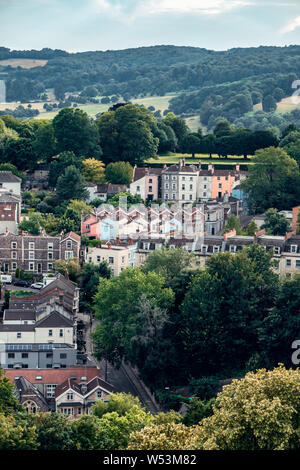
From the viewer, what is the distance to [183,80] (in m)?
162

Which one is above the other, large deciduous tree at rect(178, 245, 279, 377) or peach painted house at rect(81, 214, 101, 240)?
peach painted house at rect(81, 214, 101, 240)

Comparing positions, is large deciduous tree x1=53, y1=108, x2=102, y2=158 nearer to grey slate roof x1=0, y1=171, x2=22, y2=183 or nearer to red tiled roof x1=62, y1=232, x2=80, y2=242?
grey slate roof x1=0, y1=171, x2=22, y2=183

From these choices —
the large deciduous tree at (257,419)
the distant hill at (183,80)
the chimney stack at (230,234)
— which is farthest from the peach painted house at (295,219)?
the distant hill at (183,80)

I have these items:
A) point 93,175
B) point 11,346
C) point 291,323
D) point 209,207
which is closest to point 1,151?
point 93,175

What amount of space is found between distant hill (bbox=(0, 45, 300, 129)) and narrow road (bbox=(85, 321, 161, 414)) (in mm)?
75095

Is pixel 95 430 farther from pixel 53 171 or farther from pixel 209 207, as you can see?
pixel 53 171

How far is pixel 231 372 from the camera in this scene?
41.2 meters

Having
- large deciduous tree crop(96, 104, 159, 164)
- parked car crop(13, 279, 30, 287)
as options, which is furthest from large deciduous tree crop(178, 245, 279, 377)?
large deciduous tree crop(96, 104, 159, 164)

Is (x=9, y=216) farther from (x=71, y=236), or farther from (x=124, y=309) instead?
(x=124, y=309)

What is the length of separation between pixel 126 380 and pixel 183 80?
126 m

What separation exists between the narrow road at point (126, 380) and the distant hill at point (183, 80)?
75095 millimetres

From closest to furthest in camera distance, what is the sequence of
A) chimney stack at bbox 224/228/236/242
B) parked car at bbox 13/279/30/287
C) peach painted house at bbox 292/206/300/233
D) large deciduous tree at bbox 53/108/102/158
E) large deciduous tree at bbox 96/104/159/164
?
parked car at bbox 13/279/30/287, chimney stack at bbox 224/228/236/242, peach painted house at bbox 292/206/300/233, large deciduous tree at bbox 53/108/102/158, large deciduous tree at bbox 96/104/159/164

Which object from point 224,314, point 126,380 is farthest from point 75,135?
point 126,380

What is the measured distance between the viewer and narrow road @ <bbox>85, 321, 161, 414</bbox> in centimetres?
4000
